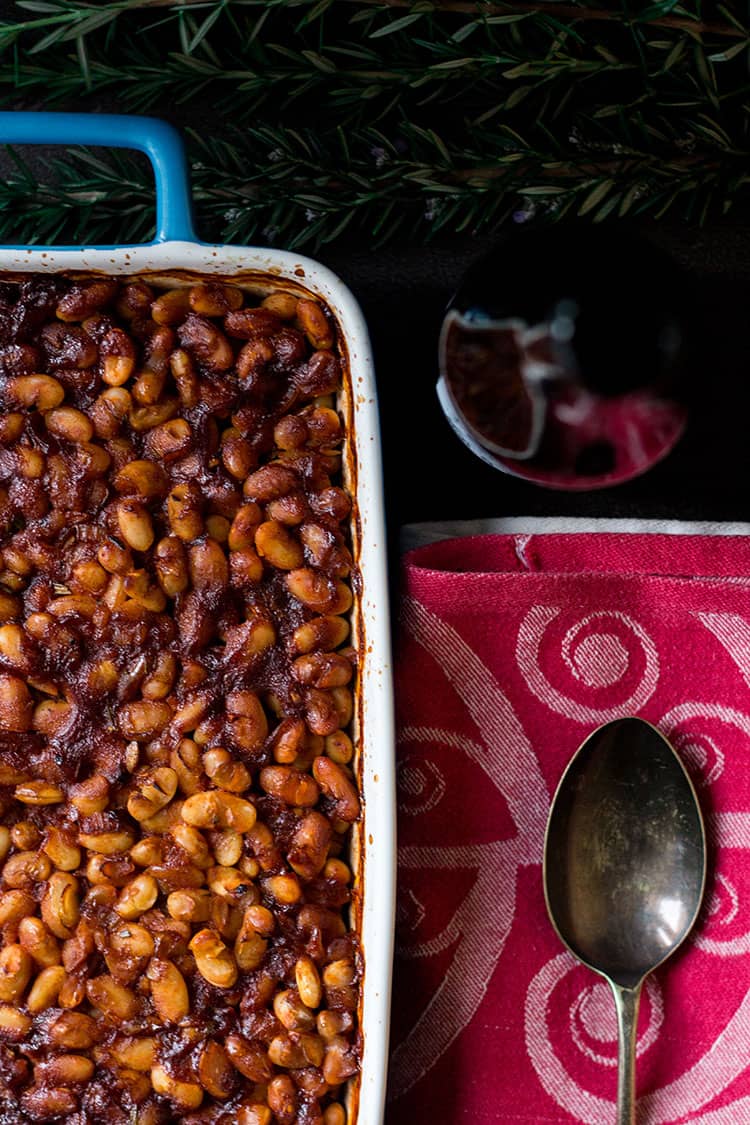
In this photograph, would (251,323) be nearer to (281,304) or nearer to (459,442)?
(281,304)

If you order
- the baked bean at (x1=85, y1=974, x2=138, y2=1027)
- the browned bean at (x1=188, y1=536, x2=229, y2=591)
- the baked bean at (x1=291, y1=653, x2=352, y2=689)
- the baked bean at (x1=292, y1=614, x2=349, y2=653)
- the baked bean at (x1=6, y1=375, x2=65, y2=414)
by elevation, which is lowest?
the baked bean at (x1=85, y1=974, x2=138, y2=1027)

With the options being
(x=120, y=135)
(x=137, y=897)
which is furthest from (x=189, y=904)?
(x=120, y=135)

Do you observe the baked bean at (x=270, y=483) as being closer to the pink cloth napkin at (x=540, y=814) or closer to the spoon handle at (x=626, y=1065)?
the pink cloth napkin at (x=540, y=814)

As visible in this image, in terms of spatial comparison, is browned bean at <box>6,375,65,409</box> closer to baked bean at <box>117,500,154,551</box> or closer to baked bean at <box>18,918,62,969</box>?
baked bean at <box>117,500,154,551</box>

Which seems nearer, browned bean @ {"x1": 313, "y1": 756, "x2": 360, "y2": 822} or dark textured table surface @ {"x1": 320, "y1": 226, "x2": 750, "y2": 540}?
browned bean @ {"x1": 313, "y1": 756, "x2": 360, "y2": 822}

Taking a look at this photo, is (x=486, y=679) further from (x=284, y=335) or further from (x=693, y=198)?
(x=693, y=198)

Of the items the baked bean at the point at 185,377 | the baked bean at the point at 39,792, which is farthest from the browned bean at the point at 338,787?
the baked bean at the point at 185,377

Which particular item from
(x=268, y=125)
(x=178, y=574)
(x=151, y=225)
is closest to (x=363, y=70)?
(x=268, y=125)

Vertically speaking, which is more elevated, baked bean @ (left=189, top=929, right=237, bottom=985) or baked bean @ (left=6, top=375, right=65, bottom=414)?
Result: baked bean @ (left=6, top=375, right=65, bottom=414)

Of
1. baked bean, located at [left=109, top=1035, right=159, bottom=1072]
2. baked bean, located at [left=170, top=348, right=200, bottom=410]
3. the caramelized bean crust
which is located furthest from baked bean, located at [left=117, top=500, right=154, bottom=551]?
baked bean, located at [left=109, top=1035, right=159, bottom=1072]
